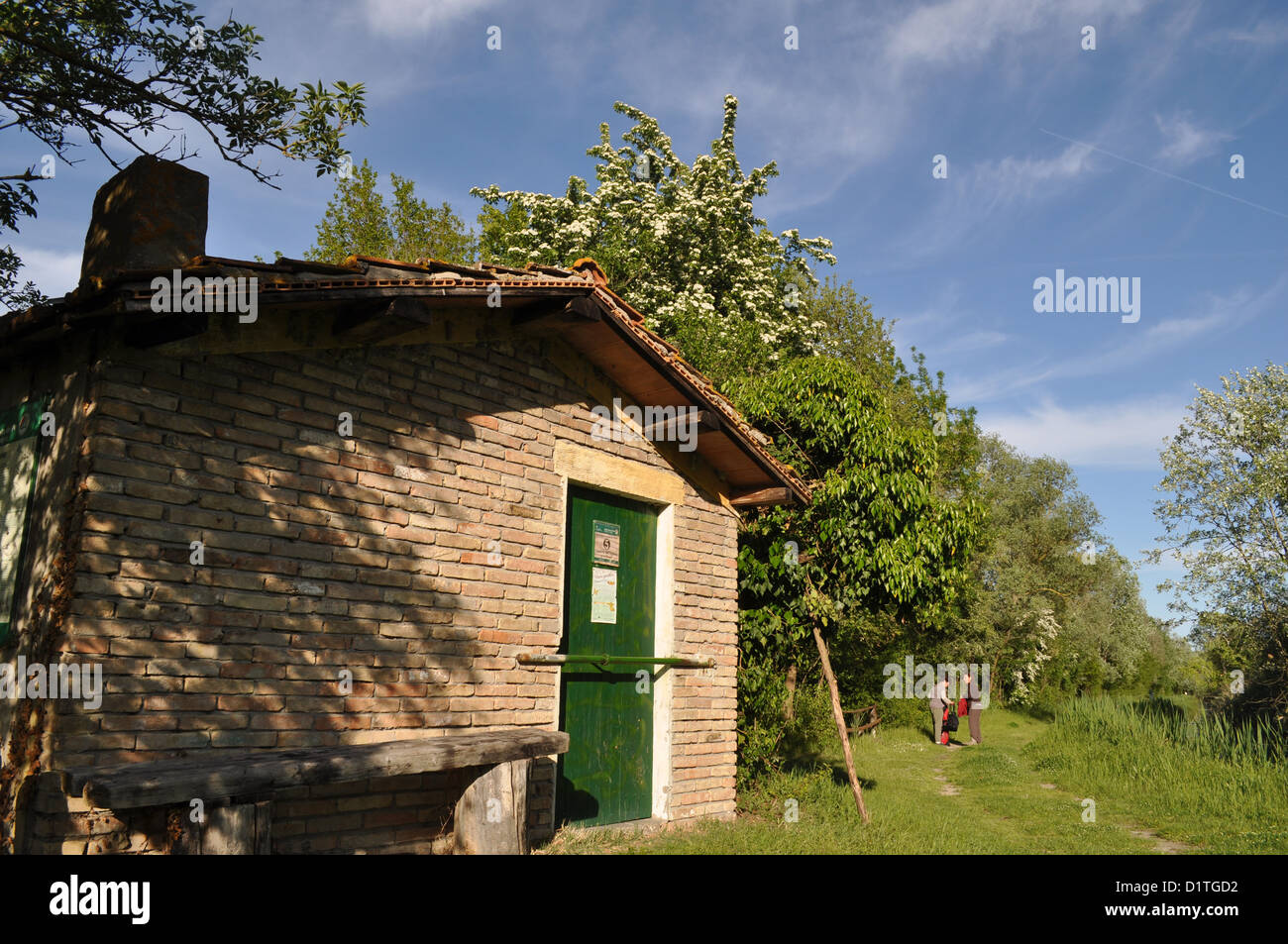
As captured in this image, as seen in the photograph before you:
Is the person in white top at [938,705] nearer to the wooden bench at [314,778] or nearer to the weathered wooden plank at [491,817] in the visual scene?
the wooden bench at [314,778]

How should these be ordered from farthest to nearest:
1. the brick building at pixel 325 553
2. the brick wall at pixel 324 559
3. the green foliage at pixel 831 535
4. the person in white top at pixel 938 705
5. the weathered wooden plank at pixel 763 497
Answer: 1. the person in white top at pixel 938 705
2. the green foliage at pixel 831 535
3. the weathered wooden plank at pixel 763 497
4. the brick wall at pixel 324 559
5. the brick building at pixel 325 553

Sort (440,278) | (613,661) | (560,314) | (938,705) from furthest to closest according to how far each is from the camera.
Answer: (938,705) → (613,661) → (560,314) → (440,278)

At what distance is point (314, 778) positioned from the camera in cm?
397

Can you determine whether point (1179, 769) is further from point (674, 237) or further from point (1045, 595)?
point (1045, 595)

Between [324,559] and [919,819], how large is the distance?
7488mm

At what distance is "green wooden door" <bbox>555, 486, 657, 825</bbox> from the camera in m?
6.78

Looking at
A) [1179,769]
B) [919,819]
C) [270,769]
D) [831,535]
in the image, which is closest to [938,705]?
[1179,769]

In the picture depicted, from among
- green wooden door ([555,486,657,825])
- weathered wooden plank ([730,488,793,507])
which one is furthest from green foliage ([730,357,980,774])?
green wooden door ([555,486,657,825])

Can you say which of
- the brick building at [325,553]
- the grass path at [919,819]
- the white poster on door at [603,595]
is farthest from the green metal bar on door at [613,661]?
the grass path at [919,819]

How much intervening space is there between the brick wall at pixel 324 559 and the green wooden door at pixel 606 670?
39 centimetres

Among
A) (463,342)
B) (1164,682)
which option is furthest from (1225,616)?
(1164,682)

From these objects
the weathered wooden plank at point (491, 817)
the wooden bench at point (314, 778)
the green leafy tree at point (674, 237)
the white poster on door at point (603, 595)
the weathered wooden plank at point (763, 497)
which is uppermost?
the green leafy tree at point (674, 237)

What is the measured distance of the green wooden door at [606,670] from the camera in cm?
678
